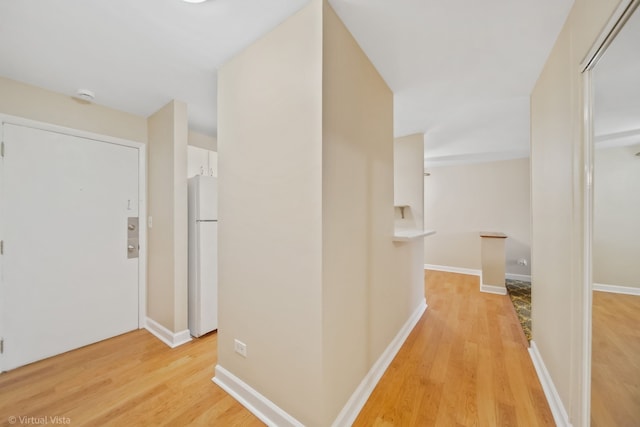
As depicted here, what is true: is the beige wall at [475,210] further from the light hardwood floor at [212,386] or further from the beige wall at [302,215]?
the beige wall at [302,215]

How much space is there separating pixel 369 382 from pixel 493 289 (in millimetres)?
3245

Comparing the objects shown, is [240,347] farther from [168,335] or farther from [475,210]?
[475,210]

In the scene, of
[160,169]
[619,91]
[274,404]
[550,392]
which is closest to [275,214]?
[274,404]

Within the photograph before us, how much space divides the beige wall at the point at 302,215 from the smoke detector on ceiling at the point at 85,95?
142cm

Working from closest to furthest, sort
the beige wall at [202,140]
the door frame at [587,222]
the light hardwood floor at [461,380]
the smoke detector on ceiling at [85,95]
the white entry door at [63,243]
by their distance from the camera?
the door frame at [587,222], the light hardwood floor at [461,380], the white entry door at [63,243], the smoke detector on ceiling at [85,95], the beige wall at [202,140]

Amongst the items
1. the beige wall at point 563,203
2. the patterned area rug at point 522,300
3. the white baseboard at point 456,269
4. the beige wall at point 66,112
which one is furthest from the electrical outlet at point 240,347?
→ the white baseboard at point 456,269

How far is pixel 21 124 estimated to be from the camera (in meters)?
1.97

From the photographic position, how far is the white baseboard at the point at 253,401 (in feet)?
4.42

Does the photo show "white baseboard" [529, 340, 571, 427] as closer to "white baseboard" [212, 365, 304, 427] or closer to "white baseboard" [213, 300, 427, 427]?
"white baseboard" [213, 300, 427, 427]

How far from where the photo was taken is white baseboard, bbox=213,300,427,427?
1353 millimetres

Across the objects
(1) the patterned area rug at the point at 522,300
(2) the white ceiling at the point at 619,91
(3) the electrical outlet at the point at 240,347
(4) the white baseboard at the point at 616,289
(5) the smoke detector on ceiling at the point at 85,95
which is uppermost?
(5) the smoke detector on ceiling at the point at 85,95

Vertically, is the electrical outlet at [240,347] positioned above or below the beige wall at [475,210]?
below

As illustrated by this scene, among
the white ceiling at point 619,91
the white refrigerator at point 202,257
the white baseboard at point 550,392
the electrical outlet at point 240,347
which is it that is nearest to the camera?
the white ceiling at point 619,91

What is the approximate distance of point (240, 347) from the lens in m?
1.59
